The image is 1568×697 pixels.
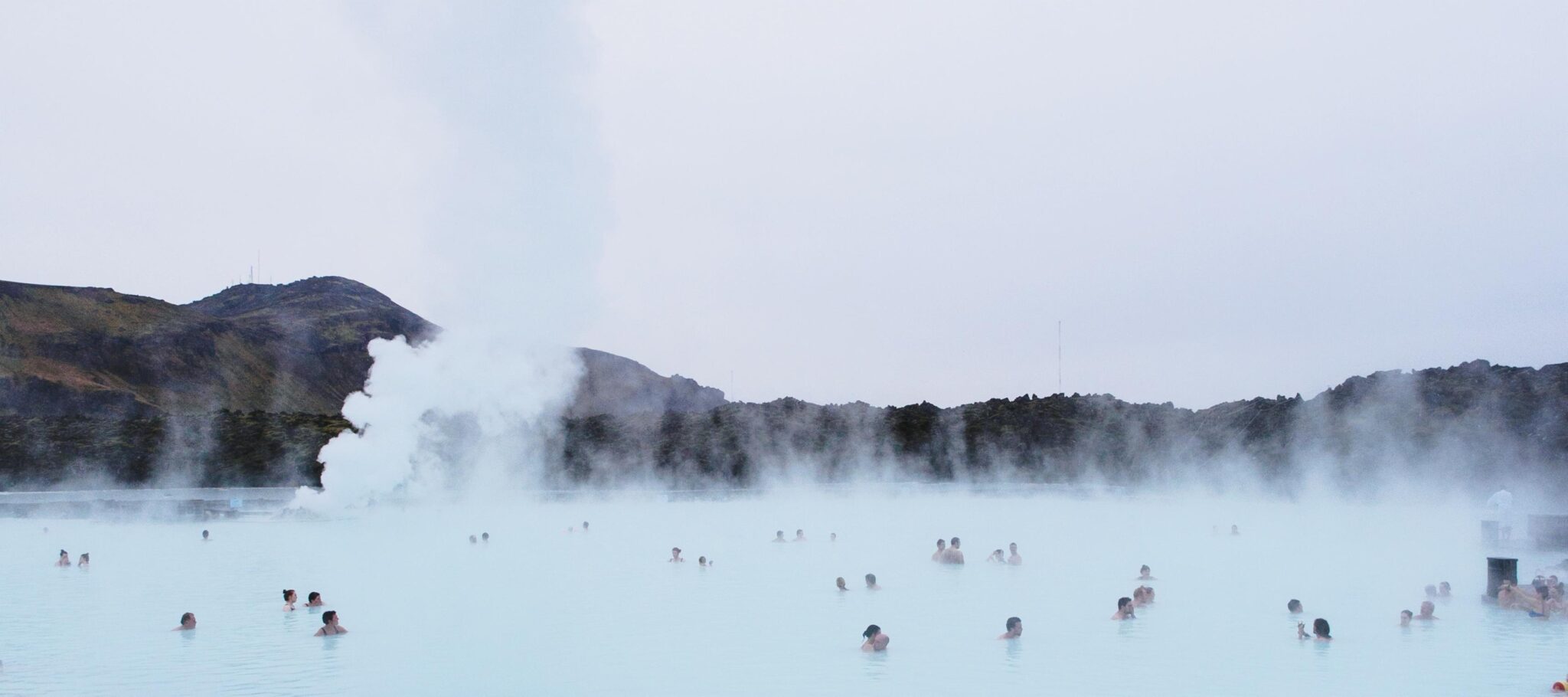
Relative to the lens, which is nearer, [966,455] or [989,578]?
[989,578]

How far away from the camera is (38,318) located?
8719cm

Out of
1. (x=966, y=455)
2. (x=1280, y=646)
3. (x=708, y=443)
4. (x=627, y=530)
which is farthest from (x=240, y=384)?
(x=1280, y=646)

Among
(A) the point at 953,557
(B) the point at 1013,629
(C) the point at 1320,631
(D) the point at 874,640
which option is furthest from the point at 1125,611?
(A) the point at 953,557

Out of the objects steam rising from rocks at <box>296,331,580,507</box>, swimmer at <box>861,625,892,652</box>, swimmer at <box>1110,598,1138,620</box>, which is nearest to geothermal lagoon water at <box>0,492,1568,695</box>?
swimmer at <box>861,625,892,652</box>

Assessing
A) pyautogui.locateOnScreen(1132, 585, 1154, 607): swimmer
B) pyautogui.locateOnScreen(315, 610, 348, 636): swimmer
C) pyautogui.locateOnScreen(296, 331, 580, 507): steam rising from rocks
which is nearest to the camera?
pyautogui.locateOnScreen(315, 610, 348, 636): swimmer

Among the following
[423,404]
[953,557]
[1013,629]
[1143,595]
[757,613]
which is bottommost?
[757,613]

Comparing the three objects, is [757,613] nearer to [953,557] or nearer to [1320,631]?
[953,557]

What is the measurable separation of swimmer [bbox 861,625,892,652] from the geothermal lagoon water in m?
0.14

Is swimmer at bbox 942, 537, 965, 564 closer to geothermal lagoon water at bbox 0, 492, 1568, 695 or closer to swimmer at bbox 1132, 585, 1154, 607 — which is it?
geothermal lagoon water at bbox 0, 492, 1568, 695

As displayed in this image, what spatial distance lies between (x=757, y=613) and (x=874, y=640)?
3.05 metres

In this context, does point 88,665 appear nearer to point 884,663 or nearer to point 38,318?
point 884,663

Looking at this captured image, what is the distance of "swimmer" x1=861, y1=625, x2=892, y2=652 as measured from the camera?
11.9 m

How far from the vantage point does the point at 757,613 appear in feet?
48.2

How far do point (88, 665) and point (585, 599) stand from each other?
588cm
